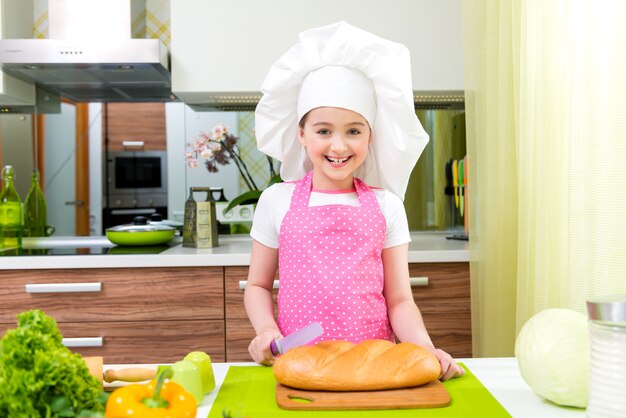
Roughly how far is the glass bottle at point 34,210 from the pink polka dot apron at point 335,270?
179 centimetres

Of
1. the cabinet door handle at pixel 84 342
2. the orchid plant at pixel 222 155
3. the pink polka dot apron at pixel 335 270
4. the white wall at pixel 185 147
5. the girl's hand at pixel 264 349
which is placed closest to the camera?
the girl's hand at pixel 264 349

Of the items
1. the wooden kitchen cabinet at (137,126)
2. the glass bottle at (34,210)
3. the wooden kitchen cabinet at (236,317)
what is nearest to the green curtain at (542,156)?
the wooden kitchen cabinet at (236,317)

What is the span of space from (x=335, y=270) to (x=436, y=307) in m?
0.98

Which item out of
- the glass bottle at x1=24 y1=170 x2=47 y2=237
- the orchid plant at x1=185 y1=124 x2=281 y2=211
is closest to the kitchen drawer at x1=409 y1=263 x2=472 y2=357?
the orchid plant at x1=185 y1=124 x2=281 y2=211

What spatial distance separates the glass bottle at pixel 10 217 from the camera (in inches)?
101

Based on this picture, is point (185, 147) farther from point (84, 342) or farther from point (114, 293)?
point (84, 342)

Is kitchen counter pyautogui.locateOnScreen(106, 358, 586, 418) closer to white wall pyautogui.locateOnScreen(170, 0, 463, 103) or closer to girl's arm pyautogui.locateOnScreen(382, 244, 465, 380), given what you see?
girl's arm pyautogui.locateOnScreen(382, 244, 465, 380)

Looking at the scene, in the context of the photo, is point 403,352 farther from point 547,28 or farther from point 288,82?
point 547,28

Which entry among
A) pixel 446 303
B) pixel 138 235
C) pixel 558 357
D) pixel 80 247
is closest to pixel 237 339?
pixel 138 235

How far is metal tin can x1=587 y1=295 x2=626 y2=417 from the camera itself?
680 millimetres

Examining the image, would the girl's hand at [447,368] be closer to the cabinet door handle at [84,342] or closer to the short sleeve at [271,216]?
the short sleeve at [271,216]

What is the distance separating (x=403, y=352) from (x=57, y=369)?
470 mm

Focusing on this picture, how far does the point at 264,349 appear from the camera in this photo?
111 centimetres

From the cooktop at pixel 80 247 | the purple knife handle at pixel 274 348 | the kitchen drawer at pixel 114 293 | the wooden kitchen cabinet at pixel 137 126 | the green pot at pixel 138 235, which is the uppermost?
the wooden kitchen cabinet at pixel 137 126
